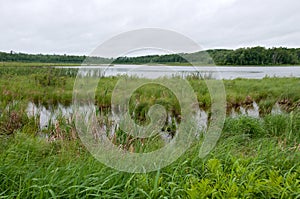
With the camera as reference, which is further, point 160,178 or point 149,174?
point 149,174

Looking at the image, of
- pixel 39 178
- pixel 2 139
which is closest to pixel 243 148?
pixel 39 178

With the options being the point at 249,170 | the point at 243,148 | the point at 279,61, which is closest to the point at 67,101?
the point at 243,148

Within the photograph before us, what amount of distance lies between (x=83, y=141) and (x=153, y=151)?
45.9 inches

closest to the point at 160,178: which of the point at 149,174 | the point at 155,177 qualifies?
the point at 155,177

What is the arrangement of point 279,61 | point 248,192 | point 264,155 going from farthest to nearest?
point 279,61, point 264,155, point 248,192

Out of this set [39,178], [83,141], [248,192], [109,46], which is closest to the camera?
[248,192]

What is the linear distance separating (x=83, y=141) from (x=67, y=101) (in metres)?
5.97

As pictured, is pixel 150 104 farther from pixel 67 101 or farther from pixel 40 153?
pixel 40 153

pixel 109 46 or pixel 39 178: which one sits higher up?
pixel 109 46

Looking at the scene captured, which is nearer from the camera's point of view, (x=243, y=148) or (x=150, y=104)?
(x=243, y=148)

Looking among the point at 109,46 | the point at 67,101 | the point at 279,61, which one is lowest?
the point at 67,101

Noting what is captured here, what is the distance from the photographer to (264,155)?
9.65 feet

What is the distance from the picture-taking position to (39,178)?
239cm

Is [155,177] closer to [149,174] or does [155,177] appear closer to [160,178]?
[160,178]
